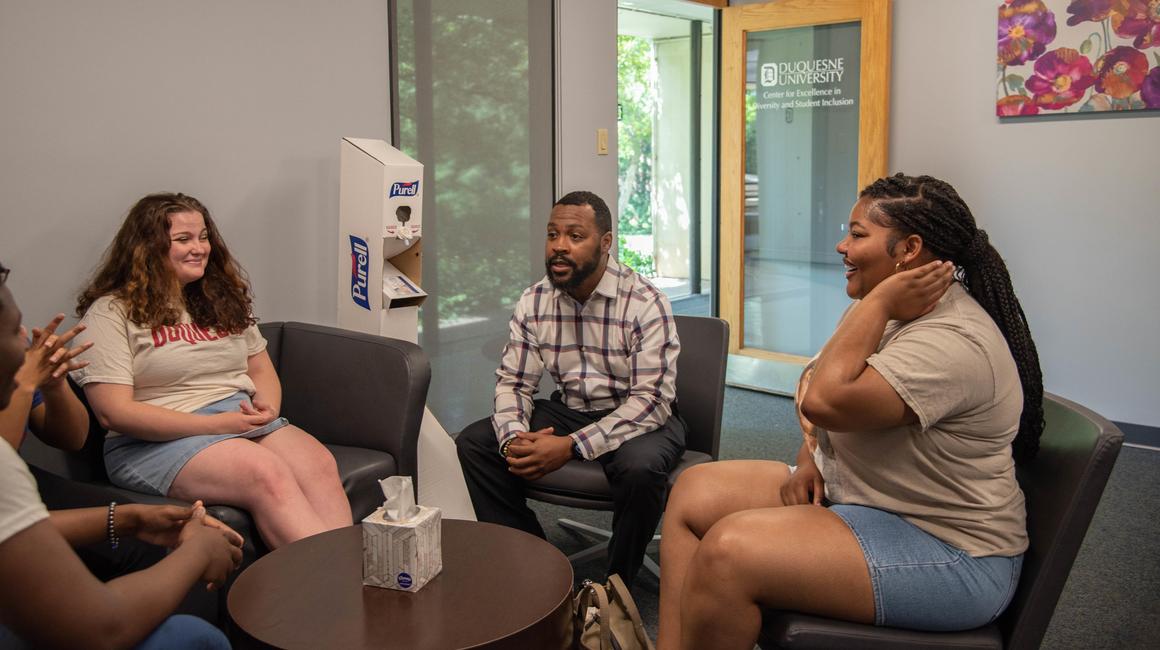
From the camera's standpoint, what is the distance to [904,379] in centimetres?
174

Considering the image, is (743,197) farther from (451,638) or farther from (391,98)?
(451,638)

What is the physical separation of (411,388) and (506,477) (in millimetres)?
392

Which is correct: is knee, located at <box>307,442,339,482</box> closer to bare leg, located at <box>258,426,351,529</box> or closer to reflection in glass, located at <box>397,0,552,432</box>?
bare leg, located at <box>258,426,351,529</box>

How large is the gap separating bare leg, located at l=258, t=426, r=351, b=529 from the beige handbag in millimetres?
909

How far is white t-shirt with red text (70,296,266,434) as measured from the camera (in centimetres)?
253

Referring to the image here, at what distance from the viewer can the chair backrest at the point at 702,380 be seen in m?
2.88

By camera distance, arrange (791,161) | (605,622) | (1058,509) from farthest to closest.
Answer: (791,161) < (605,622) < (1058,509)

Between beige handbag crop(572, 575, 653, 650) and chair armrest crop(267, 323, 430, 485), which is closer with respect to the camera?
beige handbag crop(572, 575, 653, 650)

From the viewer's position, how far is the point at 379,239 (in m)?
3.17

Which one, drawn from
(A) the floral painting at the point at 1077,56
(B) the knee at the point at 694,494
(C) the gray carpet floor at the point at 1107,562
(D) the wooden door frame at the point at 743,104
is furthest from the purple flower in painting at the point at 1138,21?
(B) the knee at the point at 694,494

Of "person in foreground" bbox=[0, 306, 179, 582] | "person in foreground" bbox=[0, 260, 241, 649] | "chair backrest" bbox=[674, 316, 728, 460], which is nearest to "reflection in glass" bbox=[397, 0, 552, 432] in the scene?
"chair backrest" bbox=[674, 316, 728, 460]

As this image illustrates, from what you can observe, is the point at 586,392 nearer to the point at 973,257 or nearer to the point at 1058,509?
the point at 973,257

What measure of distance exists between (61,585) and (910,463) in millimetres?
1389

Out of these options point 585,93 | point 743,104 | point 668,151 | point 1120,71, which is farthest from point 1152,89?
point 668,151
